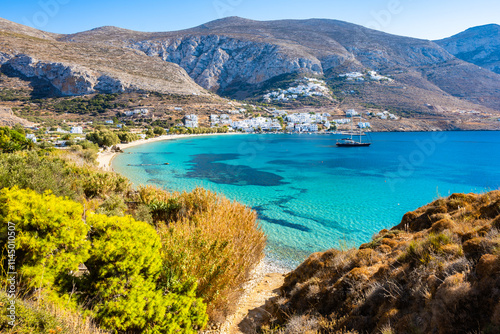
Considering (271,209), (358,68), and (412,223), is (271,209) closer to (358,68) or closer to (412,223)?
(412,223)

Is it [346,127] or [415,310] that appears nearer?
[415,310]

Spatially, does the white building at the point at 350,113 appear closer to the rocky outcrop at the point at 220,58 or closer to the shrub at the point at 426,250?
the rocky outcrop at the point at 220,58

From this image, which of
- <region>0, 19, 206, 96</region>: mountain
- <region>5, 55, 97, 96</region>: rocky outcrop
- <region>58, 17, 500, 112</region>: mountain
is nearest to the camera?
<region>5, 55, 97, 96</region>: rocky outcrop

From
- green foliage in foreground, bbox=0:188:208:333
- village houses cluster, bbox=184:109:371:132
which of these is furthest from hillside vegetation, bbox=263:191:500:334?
village houses cluster, bbox=184:109:371:132

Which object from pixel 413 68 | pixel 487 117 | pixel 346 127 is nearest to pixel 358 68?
pixel 413 68

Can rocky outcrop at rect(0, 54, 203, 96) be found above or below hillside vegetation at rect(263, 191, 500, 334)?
above

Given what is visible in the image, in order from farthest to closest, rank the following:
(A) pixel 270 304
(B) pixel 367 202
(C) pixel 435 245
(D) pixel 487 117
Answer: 1. (D) pixel 487 117
2. (B) pixel 367 202
3. (A) pixel 270 304
4. (C) pixel 435 245

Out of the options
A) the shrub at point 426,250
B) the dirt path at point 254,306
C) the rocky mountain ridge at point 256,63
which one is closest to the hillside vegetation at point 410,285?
the shrub at point 426,250

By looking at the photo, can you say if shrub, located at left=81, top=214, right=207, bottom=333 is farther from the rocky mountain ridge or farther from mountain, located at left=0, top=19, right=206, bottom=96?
the rocky mountain ridge
